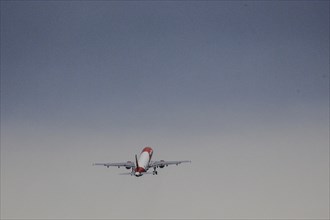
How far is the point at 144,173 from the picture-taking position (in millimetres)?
193000
